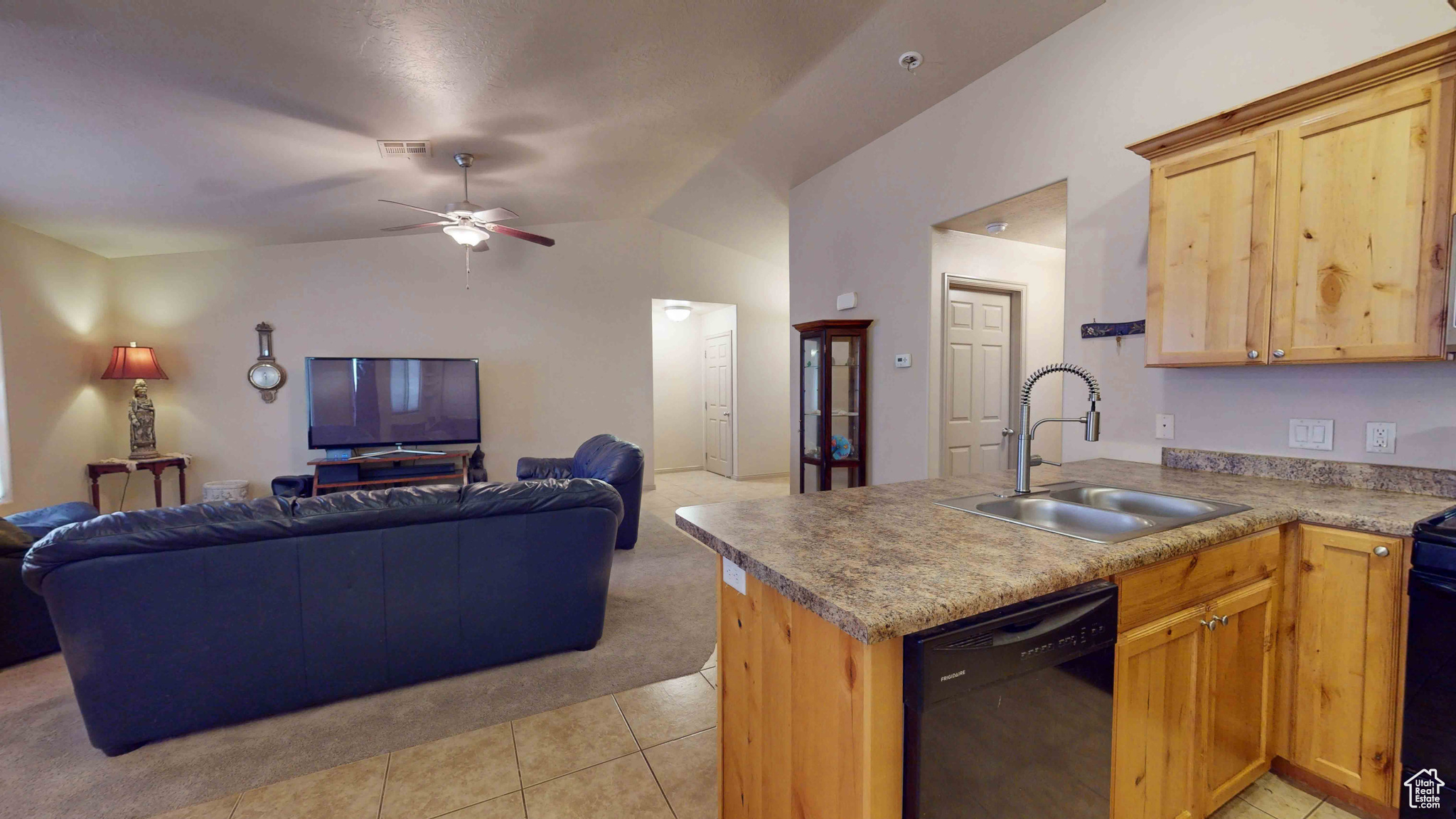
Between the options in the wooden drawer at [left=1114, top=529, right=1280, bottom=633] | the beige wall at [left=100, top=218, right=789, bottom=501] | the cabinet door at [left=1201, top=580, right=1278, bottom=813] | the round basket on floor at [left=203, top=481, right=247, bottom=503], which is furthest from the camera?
the beige wall at [left=100, top=218, right=789, bottom=501]

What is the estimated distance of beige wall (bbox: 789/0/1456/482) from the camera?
1803 mm

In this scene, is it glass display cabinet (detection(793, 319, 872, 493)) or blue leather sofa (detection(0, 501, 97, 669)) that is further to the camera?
glass display cabinet (detection(793, 319, 872, 493))

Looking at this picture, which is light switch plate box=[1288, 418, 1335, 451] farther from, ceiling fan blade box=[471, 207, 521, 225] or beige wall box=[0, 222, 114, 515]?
beige wall box=[0, 222, 114, 515]

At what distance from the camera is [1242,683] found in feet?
4.91

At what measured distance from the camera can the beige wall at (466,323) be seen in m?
4.95

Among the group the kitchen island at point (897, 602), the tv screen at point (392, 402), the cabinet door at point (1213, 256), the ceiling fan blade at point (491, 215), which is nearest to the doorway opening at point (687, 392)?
the tv screen at point (392, 402)

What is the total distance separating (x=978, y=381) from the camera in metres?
3.92

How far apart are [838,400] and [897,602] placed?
3396 millimetres

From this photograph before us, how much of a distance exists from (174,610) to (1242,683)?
324 centimetres

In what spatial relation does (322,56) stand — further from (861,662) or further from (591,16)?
(861,662)

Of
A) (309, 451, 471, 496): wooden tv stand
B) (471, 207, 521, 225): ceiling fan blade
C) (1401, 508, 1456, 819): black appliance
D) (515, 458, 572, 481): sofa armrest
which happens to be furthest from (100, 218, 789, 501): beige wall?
(1401, 508, 1456, 819): black appliance

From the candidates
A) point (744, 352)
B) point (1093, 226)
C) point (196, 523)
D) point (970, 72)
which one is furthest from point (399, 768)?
point (744, 352)

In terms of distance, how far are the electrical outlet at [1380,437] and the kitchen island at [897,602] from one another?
16 centimetres

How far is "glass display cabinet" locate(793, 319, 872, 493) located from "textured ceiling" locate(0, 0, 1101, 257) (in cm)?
135
